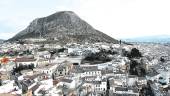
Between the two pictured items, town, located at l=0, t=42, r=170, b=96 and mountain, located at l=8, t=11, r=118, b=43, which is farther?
mountain, located at l=8, t=11, r=118, b=43

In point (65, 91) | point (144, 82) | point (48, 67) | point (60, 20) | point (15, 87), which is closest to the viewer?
point (15, 87)

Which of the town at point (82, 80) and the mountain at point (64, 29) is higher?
the mountain at point (64, 29)

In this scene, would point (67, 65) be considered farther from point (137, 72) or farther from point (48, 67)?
point (137, 72)

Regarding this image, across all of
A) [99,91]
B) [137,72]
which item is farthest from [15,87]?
[137,72]

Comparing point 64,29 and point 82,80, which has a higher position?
point 64,29

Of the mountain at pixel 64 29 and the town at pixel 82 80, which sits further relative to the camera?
the mountain at pixel 64 29

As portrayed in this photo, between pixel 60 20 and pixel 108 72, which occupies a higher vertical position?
pixel 60 20

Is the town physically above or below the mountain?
below

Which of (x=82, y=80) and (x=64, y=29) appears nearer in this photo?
(x=82, y=80)
